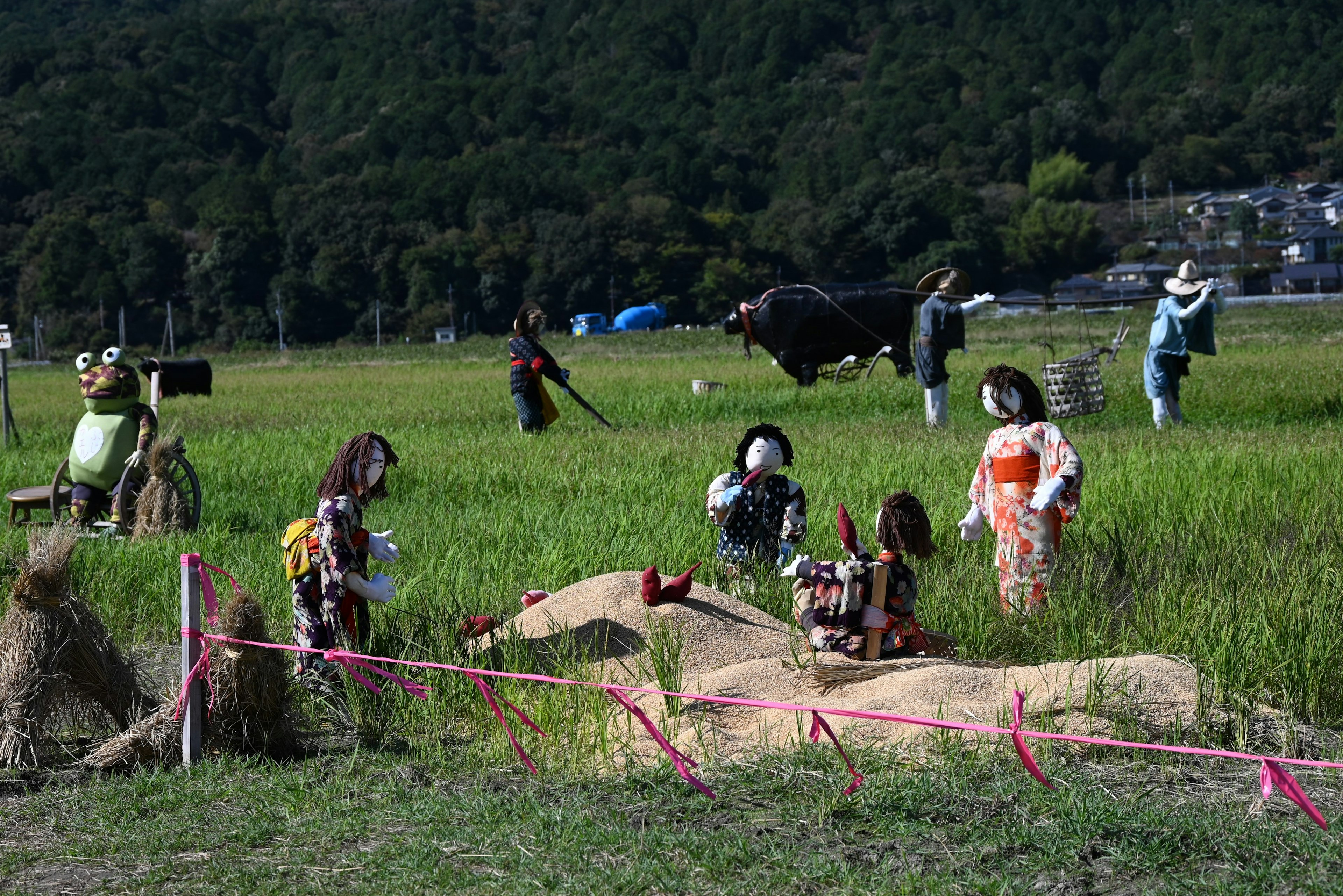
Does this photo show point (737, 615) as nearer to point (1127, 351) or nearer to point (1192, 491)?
point (1192, 491)

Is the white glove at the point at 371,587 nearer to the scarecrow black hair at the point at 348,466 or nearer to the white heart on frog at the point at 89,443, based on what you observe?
the scarecrow black hair at the point at 348,466

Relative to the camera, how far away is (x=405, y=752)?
470 cm

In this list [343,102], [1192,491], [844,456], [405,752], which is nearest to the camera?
[405,752]

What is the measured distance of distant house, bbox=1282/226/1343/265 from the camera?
350 ft

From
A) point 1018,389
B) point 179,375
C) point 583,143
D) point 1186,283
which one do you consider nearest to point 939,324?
point 1186,283

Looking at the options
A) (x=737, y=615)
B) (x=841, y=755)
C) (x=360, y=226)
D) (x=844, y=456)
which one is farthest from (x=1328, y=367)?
(x=360, y=226)

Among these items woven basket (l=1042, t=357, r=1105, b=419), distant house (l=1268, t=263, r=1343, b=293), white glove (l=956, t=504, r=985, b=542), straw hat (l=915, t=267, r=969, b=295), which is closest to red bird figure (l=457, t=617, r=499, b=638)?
white glove (l=956, t=504, r=985, b=542)

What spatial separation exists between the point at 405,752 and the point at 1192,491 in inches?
212

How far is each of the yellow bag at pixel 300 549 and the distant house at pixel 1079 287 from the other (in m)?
88.3

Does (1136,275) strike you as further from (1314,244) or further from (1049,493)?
(1049,493)

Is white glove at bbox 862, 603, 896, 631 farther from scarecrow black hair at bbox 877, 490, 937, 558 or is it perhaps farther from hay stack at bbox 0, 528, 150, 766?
hay stack at bbox 0, 528, 150, 766

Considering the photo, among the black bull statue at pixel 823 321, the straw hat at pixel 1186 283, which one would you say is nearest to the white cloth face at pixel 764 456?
the straw hat at pixel 1186 283

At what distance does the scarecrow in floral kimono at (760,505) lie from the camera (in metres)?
5.90

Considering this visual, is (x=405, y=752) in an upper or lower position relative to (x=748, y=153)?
lower
